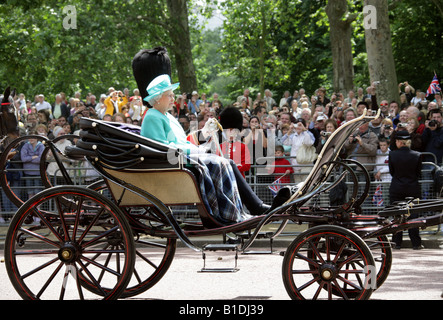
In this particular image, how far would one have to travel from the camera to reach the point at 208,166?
7074 millimetres

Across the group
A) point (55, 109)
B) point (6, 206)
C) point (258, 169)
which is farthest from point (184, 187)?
point (55, 109)

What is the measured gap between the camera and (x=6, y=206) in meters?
13.8

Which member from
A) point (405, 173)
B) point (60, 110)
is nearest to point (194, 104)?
point (60, 110)

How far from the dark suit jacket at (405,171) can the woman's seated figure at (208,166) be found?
5.11 meters

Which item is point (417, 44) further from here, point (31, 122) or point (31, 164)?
point (31, 164)

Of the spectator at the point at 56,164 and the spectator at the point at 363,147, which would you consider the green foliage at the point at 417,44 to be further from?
the spectator at the point at 56,164

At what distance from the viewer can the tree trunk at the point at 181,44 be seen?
2900cm

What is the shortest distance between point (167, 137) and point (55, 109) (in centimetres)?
1454

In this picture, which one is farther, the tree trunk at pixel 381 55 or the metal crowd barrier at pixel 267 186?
the tree trunk at pixel 381 55

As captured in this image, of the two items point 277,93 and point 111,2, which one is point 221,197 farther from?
point 277,93

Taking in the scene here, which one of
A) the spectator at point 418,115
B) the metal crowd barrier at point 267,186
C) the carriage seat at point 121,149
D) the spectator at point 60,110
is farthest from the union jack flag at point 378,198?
the spectator at point 60,110

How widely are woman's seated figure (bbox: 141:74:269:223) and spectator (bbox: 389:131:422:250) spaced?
5.11 metres

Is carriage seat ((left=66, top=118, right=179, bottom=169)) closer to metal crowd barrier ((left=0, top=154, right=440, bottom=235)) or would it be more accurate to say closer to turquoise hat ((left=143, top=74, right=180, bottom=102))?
turquoise hat ((left=143, top=74, right=180, bottom=102))

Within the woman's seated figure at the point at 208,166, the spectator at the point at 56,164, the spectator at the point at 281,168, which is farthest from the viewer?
the spectator at the point at 56,164
